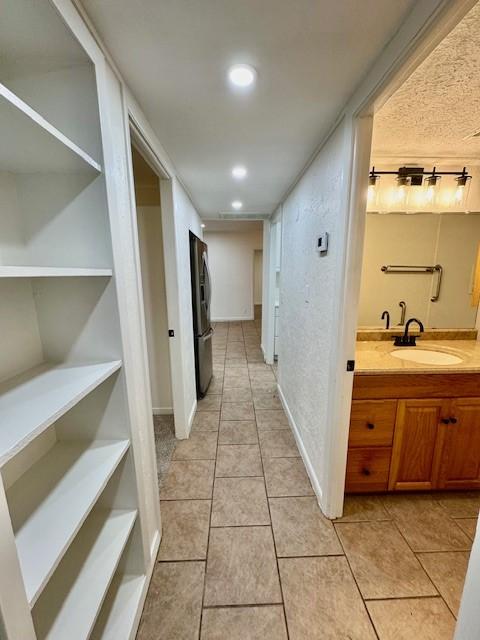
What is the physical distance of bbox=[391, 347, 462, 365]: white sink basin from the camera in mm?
1816

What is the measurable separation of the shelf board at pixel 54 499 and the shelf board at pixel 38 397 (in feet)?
1.09

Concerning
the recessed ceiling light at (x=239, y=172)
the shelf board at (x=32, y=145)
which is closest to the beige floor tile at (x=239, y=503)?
the shelf board at (x=32, y=145)

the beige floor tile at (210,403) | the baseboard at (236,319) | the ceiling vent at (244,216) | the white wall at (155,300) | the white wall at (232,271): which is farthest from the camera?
the baseboard at (236,319)

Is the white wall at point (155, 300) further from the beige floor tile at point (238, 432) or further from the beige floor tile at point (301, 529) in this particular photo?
the beige floor tile at point (301, 529)

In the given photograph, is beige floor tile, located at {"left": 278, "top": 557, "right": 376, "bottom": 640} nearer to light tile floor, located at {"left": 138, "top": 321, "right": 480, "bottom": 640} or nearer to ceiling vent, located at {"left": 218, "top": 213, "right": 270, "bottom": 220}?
light tile floor, located at {"left": 138, "top": 321, "right": 480, "bottom": 640}

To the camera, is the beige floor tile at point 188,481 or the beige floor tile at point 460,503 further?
the beige floor tile at point 188,481

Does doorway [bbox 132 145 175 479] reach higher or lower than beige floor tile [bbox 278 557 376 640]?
higher

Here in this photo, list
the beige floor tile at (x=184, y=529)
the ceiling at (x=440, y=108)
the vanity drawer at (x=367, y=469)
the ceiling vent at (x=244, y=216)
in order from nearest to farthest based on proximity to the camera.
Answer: the ceiling at (x=440, y=108) → the beige floor tile at (x=184, y=529) → the vanity drawer at (x=367, y=469) → the ceiling vent at (x=244, y=216)

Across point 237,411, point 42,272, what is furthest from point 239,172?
point 237,411

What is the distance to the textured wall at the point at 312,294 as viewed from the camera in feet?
4.97

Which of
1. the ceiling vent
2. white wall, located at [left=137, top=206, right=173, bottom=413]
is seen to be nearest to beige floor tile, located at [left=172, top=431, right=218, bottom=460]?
white wall, located at [left=137, top=206, right=173, bottom=413]

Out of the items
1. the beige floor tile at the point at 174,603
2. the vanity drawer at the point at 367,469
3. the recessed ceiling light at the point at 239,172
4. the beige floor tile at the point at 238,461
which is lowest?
the beige floor tile at the point at 174,603

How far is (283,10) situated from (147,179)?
177 centimetres

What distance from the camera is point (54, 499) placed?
831mm
